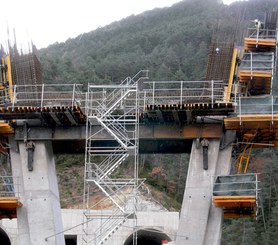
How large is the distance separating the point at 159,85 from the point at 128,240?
29798mm

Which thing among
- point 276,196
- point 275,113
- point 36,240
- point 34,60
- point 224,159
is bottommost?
point 276,196

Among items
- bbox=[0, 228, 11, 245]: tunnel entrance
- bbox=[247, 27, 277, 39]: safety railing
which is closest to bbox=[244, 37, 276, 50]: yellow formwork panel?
bbox=[247, 27, 277, 39]: safety railing

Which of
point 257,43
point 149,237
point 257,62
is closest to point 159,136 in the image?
point 257,62

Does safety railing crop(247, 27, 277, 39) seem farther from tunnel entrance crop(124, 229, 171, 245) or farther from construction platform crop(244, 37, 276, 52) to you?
tunnel entrance crop(124, 229, 171, 245)

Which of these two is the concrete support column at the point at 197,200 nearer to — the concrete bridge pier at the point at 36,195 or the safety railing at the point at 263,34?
the concrete bridge pier at the point at 36,195

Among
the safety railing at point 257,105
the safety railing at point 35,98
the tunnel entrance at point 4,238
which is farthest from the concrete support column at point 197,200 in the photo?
the tunnel entrance at point 4,238

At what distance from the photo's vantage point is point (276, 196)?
61594 millimetres

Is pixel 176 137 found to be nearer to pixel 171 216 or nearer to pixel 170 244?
pixel 170 244

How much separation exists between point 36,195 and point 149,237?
68.8 ft

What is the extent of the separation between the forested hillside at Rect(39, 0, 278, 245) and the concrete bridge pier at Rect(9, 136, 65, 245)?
9953 millimetres

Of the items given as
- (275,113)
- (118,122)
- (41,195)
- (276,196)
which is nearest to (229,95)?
(275,113)

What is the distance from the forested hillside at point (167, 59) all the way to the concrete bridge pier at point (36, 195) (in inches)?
392

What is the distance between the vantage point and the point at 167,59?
300 feet

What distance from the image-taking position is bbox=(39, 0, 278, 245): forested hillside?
53312 mm
